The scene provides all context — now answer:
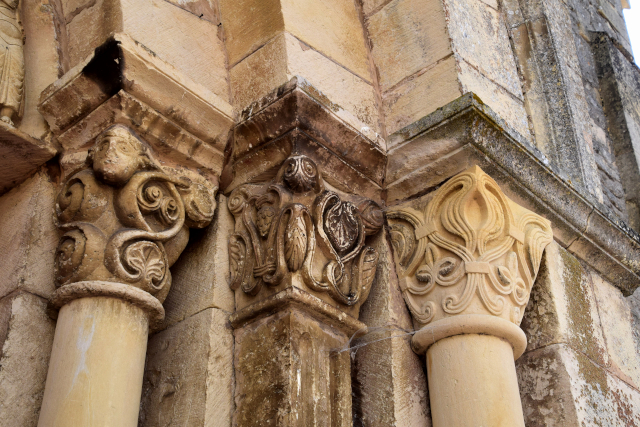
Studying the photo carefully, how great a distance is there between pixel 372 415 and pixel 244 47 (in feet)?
4.97

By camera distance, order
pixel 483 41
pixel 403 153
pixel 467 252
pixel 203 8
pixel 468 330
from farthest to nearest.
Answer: pixel 483 41 < pixel 203 8 < pixel 403 153 < pixel 467 252 < pixel 468 330

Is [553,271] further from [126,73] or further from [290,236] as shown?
[126,73]

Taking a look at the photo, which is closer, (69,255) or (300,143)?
(69,255)

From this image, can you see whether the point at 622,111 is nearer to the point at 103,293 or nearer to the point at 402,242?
the point at 402,242

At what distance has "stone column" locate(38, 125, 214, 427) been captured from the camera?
203cm

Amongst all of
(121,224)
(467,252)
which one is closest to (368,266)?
(467,252)

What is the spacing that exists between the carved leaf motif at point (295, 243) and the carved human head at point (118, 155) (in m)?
0.54

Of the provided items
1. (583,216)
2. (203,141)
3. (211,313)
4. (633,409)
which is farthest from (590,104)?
(211,313)

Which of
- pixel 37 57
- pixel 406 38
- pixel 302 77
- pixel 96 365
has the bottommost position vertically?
pixel 96 365

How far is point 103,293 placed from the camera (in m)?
2.16

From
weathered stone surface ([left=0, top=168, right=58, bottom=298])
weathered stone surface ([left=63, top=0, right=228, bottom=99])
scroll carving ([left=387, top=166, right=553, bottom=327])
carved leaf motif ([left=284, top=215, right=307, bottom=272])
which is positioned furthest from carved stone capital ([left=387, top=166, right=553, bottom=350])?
weathered stone surface ([left=0, top=168, right=58, bottom=298])

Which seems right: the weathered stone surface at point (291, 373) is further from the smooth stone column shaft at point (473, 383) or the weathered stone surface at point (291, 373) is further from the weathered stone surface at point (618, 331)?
the weathered stone surface at point (618, 331)

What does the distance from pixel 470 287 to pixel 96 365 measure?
1.24m

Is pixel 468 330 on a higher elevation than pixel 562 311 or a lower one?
lower
